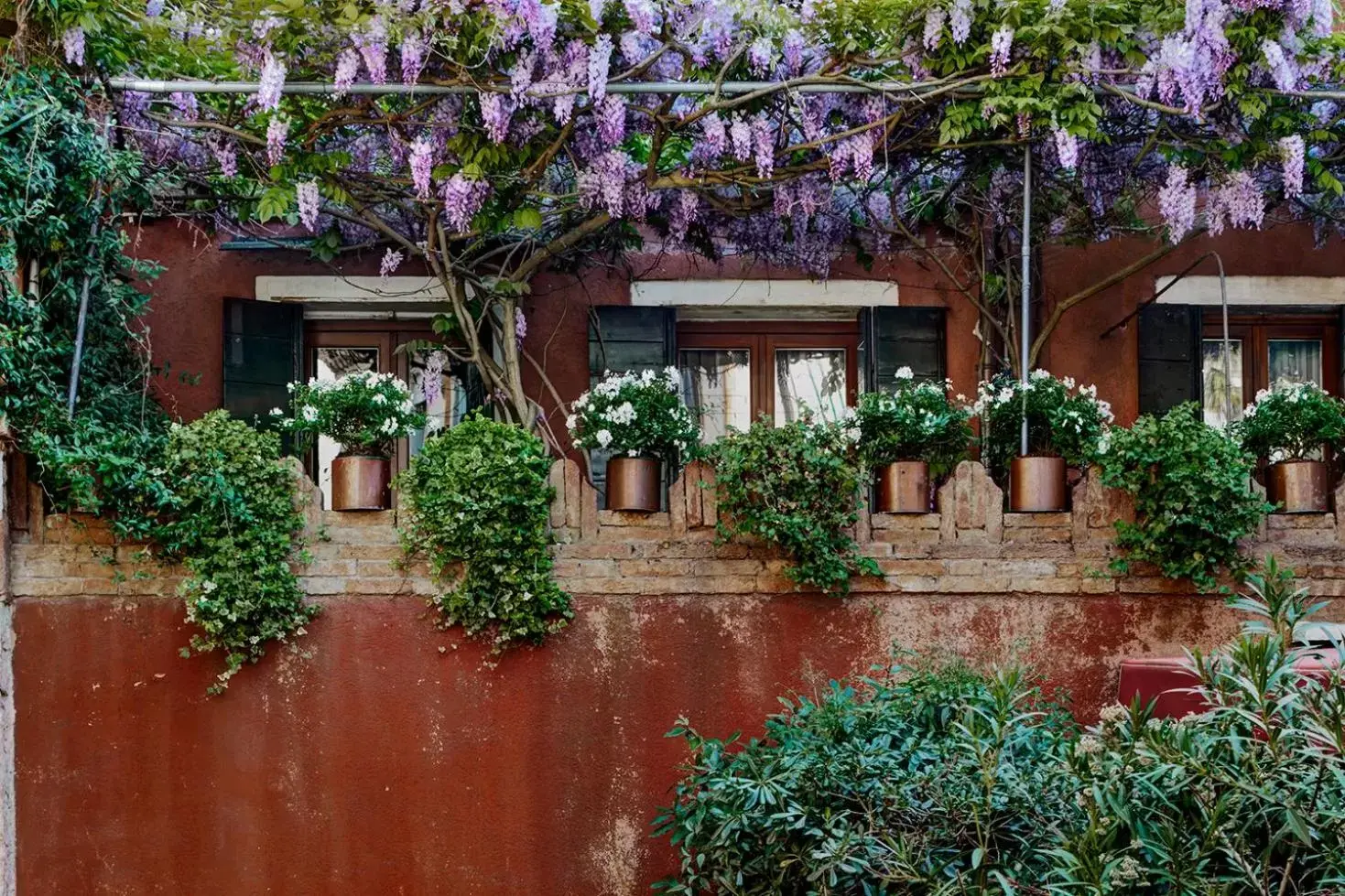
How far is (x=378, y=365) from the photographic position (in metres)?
7.74

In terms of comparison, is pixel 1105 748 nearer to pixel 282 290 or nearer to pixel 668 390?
pixel 668 390

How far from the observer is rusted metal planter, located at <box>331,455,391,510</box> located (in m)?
5.91

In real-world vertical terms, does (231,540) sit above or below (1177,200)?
below

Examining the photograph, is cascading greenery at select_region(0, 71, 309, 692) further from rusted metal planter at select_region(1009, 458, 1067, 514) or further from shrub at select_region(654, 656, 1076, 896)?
rusted metal planter at select_region(1009, 458, 1067, 514)

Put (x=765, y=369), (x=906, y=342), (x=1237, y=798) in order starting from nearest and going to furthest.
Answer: (x=1237, y=798) < (x=906, y=342) < (x=765, y=369)

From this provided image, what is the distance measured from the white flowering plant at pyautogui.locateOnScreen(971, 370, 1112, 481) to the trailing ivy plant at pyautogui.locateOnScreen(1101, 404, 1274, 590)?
181 mm

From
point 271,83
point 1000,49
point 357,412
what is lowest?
point 357,412

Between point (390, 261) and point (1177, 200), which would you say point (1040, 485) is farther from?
point (390, 261)

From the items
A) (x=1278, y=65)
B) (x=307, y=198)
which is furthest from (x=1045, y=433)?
(x=307, y=198)

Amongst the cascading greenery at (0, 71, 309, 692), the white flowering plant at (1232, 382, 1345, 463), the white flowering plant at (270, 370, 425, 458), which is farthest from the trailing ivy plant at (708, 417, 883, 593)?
the cascading greenery at (0, 71, 309, 692)

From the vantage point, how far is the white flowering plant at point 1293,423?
5.84 metres

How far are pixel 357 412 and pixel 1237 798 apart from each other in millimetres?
3780

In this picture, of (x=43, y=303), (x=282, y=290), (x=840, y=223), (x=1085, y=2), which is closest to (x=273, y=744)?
(x=43, y=303)

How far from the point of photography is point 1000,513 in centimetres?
591
